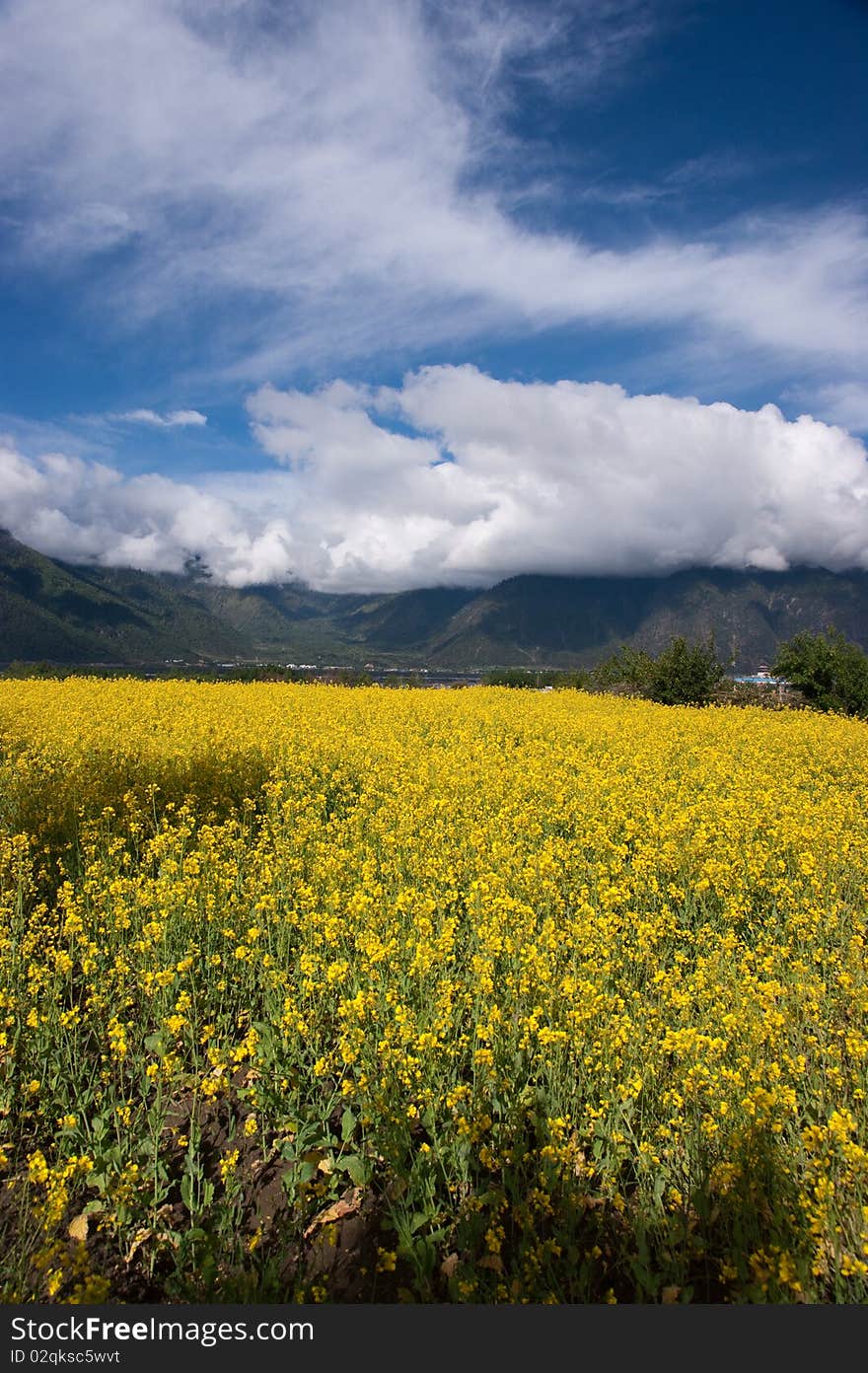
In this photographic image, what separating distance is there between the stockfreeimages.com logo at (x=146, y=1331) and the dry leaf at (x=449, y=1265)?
2.78ft

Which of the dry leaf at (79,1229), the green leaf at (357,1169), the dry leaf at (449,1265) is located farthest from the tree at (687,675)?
the dry leaf at (79,1229)

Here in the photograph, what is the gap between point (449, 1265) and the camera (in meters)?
2.92

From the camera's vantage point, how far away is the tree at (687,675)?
27969 millimetres

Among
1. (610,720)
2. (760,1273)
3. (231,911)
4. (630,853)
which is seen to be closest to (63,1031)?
(231,911)

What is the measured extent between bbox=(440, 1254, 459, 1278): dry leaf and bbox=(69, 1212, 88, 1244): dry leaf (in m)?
1.76

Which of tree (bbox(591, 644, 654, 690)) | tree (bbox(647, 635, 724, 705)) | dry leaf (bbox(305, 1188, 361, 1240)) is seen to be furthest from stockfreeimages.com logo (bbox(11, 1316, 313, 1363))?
tree (bbox(591, 644, 654, 690))

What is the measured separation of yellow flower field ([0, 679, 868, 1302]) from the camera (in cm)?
289

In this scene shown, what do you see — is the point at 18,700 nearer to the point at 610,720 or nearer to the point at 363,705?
the point at 363,705

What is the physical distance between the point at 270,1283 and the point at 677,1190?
1949 millimetres

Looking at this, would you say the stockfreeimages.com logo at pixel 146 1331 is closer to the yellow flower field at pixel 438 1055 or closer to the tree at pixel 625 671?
the yellow flower field at pixel 438 1055

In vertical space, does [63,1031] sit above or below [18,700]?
below

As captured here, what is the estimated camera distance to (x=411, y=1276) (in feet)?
9.60

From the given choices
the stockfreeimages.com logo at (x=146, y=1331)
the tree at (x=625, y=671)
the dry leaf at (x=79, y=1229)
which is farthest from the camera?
the tree at (x=625, y=671)

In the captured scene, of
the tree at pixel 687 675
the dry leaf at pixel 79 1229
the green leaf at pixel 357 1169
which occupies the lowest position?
the dry leaf at pixel 79 1229
